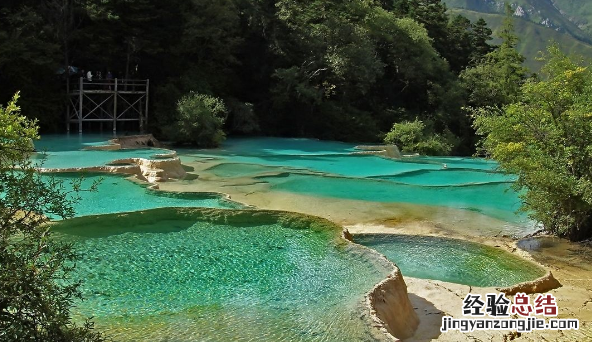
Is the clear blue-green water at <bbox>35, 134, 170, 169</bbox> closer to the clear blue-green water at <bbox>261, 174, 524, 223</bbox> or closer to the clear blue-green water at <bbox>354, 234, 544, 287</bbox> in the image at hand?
the clear blue-green water at <bbox>261, 174, 524, 223</bbox>

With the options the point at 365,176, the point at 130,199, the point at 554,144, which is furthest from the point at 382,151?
the point at 130,199

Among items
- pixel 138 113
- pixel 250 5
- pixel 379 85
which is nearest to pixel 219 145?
pixel 138 113

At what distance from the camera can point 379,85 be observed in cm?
3022

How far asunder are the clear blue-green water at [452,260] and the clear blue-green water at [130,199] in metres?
3.21

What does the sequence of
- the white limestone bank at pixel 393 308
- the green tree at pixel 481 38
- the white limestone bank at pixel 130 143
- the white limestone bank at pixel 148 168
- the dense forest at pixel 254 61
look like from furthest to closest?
the green tree at pixel 481 38
the dense forest at pixel 254 61
the white limestone bank at pixel 130 143
the white limestone bank at pixel 148 168
the white limestone bank at pixel 393 308

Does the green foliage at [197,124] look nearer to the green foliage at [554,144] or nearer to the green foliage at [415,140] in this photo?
the green foliage at [415,140]

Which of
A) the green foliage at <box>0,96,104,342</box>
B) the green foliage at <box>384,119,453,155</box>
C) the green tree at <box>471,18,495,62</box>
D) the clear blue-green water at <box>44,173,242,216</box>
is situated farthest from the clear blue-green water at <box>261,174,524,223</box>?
the green tree at <box>471,18,495,62</box>

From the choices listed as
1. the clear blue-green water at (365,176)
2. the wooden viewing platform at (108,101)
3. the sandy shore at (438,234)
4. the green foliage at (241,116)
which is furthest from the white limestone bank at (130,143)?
the green foliage at (241,116)

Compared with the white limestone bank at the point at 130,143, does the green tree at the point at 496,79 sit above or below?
above

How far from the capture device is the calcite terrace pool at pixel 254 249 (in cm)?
531

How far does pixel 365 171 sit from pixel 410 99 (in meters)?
15.2

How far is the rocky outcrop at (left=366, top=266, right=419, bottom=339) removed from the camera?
5.44 m

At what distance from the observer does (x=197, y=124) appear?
19.4 m

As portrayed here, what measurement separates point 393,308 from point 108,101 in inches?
794
